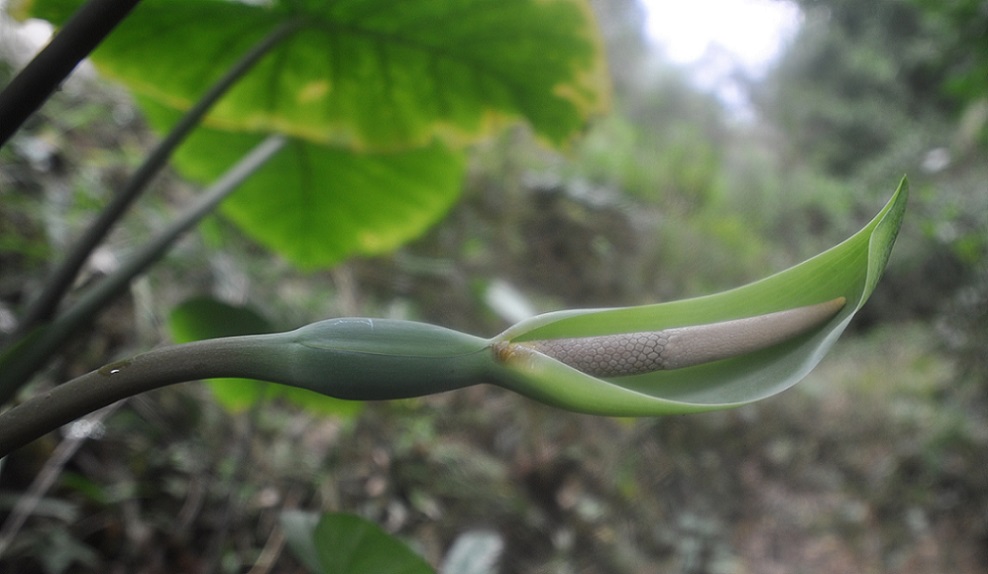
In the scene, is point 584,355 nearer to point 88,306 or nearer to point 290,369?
point 290,369

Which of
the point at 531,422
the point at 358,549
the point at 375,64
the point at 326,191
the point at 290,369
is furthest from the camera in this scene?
the point at 531,422

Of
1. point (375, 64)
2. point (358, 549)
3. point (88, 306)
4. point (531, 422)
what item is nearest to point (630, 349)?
point (358, 549)

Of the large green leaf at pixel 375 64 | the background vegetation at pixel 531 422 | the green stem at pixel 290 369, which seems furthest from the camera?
the background vegetation at pixel 531 422

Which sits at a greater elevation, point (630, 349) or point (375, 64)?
point (375, 64)

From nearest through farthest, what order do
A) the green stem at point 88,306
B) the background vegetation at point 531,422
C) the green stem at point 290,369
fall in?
the green stem at point 290,369 < the green stem at point 88,306 < the background vegetation at point 531,422

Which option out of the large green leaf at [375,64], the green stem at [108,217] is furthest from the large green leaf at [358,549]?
the large green leaf at [375,64]

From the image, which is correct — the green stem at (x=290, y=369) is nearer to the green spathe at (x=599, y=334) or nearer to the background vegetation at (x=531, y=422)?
the green spathe at (x=599, y=334)
